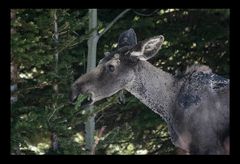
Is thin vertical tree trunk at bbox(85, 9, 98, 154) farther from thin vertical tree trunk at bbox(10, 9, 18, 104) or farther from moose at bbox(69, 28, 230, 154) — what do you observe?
moose at bbox(69, 28, 230, 154)

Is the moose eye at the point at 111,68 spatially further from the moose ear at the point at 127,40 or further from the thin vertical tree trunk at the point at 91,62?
the thin vertical tree trunk at the point at 91,62

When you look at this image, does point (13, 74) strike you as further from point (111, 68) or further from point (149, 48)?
point (149, 48)

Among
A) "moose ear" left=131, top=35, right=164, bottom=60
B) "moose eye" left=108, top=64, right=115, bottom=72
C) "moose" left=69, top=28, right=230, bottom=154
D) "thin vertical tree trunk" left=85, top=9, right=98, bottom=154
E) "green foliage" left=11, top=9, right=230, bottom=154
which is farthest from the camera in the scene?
"thin vertical tree trunk" left=85, top=9, right=98, bottom=154

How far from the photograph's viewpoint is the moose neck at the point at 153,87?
7.38 meters

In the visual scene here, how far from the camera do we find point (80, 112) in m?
8.24

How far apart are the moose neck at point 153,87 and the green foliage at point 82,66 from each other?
26.9 inches

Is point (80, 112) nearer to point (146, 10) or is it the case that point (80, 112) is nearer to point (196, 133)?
point (196, 133)

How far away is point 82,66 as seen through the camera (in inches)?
425

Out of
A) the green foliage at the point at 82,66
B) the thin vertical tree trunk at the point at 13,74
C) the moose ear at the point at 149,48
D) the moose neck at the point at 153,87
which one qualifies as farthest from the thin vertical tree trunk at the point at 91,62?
the moose ear at the point at 149,48

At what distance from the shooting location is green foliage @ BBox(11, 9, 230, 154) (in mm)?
8055

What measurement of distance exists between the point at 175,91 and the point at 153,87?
292 millimetres

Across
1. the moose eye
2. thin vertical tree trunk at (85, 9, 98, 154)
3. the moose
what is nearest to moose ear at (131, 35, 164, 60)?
the moose

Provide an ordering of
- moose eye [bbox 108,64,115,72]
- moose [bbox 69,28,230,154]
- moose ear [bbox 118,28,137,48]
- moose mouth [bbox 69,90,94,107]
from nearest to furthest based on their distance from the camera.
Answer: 1. moose [bbox 69,28,230,154]
2. moose mouth [bbox 69,90,94,107]
3. moose eye [bbox 108,64,115,72]
4. moose ear [bbox 118,28,137,48]

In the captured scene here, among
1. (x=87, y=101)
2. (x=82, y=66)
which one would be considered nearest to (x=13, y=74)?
(x=87, y=101)
